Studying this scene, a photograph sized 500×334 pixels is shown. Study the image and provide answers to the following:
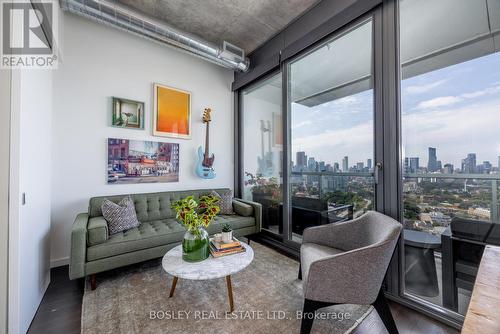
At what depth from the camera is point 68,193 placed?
2.44 meters

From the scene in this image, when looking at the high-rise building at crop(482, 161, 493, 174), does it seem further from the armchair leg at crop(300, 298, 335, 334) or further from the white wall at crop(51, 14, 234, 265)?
the white wall at crop(51, 14, 234, 265)

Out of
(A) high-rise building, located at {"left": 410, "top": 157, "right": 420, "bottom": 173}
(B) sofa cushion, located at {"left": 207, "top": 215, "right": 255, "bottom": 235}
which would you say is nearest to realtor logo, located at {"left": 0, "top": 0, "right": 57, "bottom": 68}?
(B) sofa cushion, located at {"left": 207, "top": 215, "right": 255, "bottom": 235}

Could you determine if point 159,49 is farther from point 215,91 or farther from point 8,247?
point 8,247

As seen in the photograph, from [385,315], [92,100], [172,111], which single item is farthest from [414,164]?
[92,100]

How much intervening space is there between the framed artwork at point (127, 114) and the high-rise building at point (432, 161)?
3.28 metres

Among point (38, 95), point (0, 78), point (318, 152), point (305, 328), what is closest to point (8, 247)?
point (0, 78)

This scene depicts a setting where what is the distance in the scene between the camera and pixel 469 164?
59.5 inches

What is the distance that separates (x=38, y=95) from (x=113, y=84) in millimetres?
1104

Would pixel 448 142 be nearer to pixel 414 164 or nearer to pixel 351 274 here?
pixel 414 164

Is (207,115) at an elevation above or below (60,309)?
above

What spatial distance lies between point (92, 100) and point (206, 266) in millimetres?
2523

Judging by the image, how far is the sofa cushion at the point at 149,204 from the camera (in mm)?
2395

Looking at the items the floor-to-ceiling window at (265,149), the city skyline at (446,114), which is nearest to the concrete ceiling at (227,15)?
the floor-to-ceiling window at (265,149)

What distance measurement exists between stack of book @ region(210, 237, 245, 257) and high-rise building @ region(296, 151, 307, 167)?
4.63 ft
